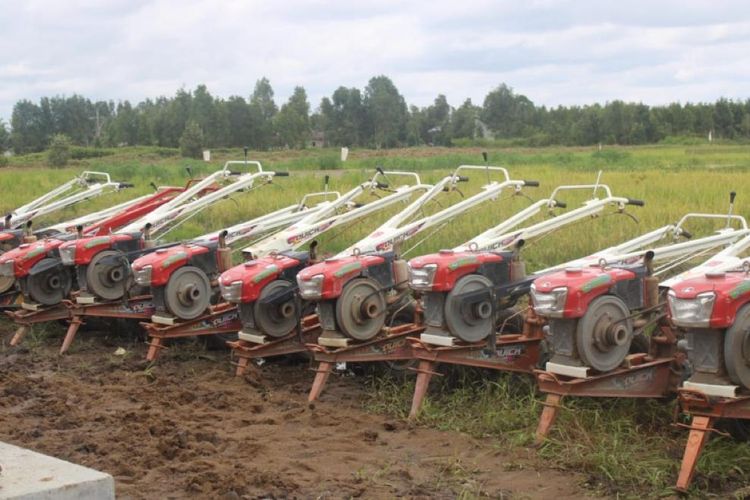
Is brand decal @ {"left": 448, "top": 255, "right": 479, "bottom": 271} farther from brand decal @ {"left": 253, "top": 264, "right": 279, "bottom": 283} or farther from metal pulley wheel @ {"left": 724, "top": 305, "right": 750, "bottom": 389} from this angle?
metal pulley wheel @ {"left": 724, "top": 305, "right": 750, "bottom": 389}

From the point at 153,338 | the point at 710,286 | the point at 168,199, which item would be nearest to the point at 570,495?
A: the point at 710,286

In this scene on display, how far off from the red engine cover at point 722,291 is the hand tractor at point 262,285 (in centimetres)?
384

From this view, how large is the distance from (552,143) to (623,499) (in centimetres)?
4399

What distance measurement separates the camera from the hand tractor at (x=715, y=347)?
598cm

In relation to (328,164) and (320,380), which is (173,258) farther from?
(328,164)

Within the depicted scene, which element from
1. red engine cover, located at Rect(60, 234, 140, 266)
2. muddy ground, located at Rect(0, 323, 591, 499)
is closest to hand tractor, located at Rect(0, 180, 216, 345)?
red engine cover, located at Rect(60, 234, 140, 266)

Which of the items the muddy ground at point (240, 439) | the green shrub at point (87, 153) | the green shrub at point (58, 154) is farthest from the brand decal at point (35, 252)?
the green shrub at point (87, 153)

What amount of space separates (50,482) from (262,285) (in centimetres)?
451

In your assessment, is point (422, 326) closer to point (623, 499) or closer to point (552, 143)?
point (623, 499)

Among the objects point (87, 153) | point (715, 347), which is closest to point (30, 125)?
point (87, 153)

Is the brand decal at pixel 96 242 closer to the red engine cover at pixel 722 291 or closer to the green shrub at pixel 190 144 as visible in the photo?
the red engine cover at pixel 722 291

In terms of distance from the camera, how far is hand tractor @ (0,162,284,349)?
35.3 feet

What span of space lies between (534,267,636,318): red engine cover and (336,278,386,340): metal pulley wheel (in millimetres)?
1835

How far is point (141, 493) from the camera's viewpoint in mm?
5805
